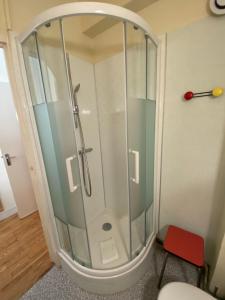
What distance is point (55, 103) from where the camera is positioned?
1.11 m

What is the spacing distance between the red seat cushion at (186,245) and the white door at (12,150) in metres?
2.11

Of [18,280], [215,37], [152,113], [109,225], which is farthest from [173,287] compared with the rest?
[215,37]

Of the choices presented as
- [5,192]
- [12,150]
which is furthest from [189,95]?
[5,192]

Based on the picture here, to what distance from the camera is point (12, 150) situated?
2.12 m

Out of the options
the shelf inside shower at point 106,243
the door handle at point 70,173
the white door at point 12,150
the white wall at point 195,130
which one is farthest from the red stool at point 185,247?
the white door at point 12,150

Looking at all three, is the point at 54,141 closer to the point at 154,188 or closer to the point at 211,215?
the point at 154,188

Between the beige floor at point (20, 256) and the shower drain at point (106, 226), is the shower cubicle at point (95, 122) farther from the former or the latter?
the beige floor at point (20, 256)

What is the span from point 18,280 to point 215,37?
107 inches

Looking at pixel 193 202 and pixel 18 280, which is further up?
pixel 193 202

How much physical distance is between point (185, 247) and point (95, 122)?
152 centimetres

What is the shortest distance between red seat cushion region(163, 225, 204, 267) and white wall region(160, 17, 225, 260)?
0.13 m

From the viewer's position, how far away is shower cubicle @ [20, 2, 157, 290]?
104 centimetres

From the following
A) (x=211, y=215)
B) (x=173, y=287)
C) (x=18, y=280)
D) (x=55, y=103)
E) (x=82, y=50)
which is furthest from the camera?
(x=82, y=50)

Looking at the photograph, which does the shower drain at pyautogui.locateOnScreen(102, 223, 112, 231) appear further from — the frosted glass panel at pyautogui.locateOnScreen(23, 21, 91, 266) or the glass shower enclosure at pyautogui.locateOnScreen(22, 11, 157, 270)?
the frosted glass panel at pyautogui.locateOnScreen(23, 21, 91, 266)
